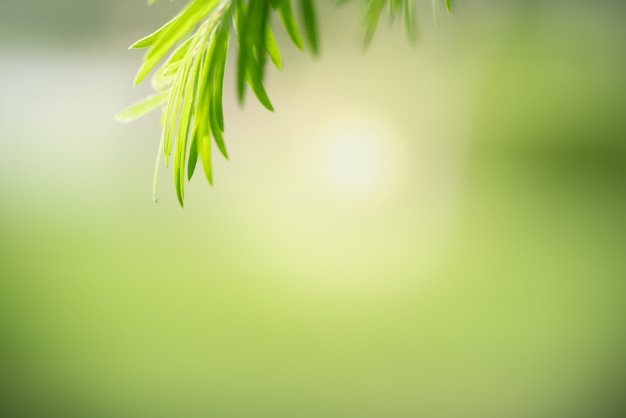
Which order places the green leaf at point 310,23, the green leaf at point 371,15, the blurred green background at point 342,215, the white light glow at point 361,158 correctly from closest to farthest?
1. the green leaf at point 310,23
2. the green leaf at point 371,15
3. the blurred green background at point 342,215
4. the white light glow at point 361,158

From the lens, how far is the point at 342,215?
3.40m

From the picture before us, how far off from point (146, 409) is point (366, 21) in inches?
88.9

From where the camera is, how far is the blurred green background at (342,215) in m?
2.61

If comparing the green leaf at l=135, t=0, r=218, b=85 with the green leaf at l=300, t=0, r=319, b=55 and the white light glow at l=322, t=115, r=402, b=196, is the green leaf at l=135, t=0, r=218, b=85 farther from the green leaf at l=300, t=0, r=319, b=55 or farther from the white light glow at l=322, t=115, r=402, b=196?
the white light glow at l=322, t=115, r=402, b=196

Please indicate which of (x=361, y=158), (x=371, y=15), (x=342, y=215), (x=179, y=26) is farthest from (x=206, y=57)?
(x=361, y=158)

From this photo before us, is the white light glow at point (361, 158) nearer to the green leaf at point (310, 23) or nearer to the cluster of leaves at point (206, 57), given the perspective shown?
the cluster of leaves at point (206, 57)

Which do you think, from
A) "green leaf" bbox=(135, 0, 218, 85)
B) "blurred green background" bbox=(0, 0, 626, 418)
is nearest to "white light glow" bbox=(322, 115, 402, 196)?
"blurred green background" bbox=(0, 0, 626, 418)

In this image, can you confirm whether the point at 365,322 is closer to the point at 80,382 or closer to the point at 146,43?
the point at 80,382

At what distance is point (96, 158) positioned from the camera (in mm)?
3609

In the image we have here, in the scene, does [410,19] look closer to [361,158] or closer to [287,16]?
[287,16]

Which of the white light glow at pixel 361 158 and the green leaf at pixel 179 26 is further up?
the white light glow at pixel 361 158

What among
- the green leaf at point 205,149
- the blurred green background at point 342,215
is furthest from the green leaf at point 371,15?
the blurred green background at point 342,215

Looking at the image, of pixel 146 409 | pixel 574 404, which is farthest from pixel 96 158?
pixel 574 404

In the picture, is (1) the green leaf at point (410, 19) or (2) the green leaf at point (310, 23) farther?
(1) the green leaf at point (410, 19)
